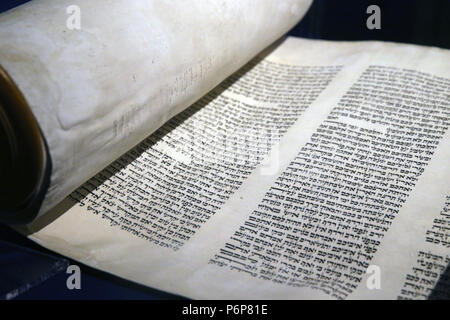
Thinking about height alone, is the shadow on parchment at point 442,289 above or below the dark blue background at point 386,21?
below

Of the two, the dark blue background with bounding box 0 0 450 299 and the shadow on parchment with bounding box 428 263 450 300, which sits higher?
the dark blue background with bounding box 0 0 450 299

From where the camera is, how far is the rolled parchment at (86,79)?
21.2 inches

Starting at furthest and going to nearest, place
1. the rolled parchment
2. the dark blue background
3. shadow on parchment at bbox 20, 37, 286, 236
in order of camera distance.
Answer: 1. the dark blue background
2. shadow on parchment at bbox 20, 37, 286, 236
3. the rolled parchment

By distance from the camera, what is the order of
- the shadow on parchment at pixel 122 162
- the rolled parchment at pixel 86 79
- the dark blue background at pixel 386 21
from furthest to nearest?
the dark blue background at pixel 386 21 < the shadow on parchment at pixel 122 162 < the rolled parchment at pixel 86 79

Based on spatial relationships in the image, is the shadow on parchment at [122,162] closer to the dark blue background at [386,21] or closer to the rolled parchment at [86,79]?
the rolled parchment at [86,79]

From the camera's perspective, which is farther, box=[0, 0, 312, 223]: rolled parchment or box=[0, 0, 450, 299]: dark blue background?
box=[0, 0, 450, 299]: dark blue background

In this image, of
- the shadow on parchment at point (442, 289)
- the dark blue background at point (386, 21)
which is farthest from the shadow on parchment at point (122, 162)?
the shadow on parchment at point (442, 289)

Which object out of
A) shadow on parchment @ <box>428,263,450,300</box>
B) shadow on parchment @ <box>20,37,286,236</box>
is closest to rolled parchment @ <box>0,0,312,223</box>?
shadow on parchment @ <box>20,37,286,236</box>

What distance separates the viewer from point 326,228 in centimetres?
65

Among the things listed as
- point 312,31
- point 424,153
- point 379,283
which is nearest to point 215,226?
point 379,283

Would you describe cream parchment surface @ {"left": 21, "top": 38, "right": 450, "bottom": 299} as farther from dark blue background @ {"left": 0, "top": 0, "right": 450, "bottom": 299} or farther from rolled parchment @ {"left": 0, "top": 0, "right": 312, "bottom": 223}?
dark blue background @ {"left": 0, "top": 0, "right": 450, "bottom": 299}

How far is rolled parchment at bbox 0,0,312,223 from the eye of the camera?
0.54 m

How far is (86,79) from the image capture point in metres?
0.59

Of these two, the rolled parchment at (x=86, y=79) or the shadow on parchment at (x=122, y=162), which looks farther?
the shadow on parchment at (x=122, y=162)
